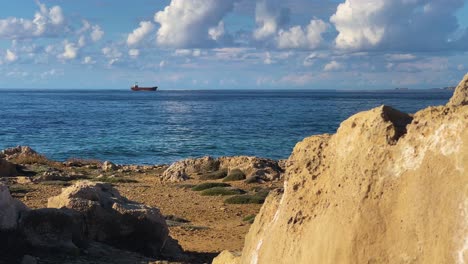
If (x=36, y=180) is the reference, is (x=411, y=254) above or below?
above

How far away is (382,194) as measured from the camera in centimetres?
531

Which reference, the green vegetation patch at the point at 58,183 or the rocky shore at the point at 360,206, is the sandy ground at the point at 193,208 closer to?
the green vegetation patch at the point at 58,183

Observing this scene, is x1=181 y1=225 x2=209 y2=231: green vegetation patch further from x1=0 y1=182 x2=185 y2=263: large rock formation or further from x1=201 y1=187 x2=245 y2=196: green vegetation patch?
x1=201 y1=187 x2=245 y2=196: green vegetation patch

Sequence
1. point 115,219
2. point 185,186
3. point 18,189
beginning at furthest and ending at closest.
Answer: point 185,186 < point 18,189 < point 115,219

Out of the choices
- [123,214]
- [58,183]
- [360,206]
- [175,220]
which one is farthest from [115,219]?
[58,183]

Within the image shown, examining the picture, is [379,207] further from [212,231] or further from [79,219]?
[212,231]

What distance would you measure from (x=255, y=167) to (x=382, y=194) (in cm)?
2754

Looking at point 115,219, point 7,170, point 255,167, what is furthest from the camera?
point 255,167

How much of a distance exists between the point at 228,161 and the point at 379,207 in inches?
1193

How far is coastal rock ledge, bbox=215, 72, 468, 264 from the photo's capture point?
15.8ft

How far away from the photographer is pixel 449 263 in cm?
470

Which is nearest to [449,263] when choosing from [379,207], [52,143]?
[379,207]

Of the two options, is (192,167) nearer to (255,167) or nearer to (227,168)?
(227,168)

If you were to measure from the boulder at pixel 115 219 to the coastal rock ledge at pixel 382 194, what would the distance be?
6.98 metres
